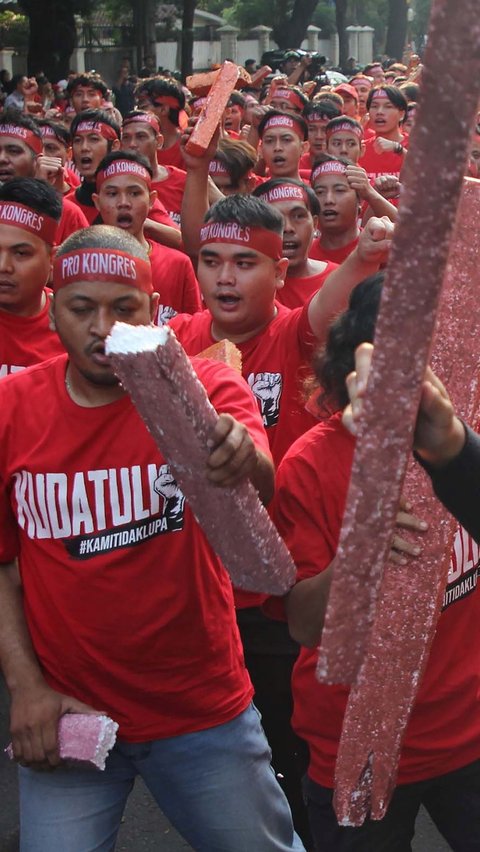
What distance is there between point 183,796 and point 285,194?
371cm

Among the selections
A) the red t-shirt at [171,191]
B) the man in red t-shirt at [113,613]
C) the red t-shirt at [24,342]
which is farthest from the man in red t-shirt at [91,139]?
the man in red t-shirt at [113,613]

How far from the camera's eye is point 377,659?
2174 millimetres

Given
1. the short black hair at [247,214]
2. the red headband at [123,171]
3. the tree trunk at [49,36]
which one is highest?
the short black hair at [247,214]

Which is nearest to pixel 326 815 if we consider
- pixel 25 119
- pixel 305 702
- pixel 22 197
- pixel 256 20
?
pixel 305 702

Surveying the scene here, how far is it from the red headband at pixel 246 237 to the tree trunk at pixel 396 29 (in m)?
47.4

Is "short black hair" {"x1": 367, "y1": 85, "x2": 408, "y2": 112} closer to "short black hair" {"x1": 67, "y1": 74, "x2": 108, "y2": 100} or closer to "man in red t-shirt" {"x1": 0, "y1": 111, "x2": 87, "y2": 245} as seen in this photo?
"short black hair" {"x1": 67, "y1": 74, "x2": 108, "y2": 100}

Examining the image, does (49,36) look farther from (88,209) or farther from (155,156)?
(88,209)

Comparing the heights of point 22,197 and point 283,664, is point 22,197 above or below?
above

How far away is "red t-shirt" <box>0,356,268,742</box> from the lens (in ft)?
9.84

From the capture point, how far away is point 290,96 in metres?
13.4

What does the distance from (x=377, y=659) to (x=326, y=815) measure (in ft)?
3.39

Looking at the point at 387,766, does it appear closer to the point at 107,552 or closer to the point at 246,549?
the point at 246,549

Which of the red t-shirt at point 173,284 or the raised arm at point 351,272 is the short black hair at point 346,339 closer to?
the raised arm at point 351,272

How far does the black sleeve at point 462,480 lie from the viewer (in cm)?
194
